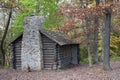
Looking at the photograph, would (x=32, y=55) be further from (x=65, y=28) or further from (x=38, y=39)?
(x=65, y=28)

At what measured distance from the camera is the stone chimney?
24.1 metres

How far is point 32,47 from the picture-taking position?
2419 cm

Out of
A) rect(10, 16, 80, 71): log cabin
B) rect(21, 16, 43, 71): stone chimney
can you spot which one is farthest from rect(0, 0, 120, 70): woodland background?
rect(21, 16, 43, 71): stone chimney

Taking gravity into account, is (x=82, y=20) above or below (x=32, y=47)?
above

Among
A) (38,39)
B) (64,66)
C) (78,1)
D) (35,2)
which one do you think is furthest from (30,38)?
(35,2)

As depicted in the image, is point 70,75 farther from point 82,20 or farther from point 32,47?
point 82,20

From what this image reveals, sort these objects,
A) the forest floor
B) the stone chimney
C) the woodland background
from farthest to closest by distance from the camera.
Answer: the stone chimney → the woodland background → the forest floor

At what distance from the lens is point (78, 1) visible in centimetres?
2572

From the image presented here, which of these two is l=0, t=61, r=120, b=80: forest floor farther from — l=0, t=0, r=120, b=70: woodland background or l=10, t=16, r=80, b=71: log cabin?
l=10, t=16, r=80, b=71: log cabin

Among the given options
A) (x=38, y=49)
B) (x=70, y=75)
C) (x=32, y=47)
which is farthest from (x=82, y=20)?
(x=70, y=75)

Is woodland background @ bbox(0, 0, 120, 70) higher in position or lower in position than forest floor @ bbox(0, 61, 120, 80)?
higher

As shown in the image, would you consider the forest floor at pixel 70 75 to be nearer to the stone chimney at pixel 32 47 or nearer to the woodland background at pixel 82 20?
the woodland background at pixel 82 20

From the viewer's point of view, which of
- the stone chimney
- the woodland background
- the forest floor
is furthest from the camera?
the stone chimney

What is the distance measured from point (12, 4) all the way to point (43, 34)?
940cm
